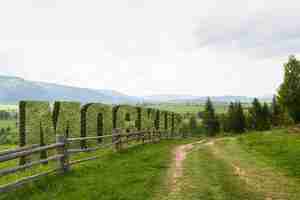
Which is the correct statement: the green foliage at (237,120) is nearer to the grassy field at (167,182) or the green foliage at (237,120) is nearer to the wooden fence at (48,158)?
the wooden fence at (48,158)

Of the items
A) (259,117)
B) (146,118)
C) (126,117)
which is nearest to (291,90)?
(259,117)

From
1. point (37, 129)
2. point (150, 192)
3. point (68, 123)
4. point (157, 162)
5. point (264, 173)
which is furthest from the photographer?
point (68, 123)

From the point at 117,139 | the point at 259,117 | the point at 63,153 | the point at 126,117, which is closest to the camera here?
the point at 63,153

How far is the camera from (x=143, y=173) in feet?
40.7

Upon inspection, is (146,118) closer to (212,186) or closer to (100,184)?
(100,184)

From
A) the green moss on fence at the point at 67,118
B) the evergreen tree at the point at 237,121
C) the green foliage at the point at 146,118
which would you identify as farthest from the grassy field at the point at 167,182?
the evergreen tree at the point at 237,121

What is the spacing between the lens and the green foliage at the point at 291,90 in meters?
56.0

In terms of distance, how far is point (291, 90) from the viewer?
56031mm

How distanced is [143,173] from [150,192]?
3.08 meters

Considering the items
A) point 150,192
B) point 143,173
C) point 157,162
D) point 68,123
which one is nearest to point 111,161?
point 157,162

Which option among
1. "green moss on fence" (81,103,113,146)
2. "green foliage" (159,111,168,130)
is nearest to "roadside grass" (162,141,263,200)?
"green moss on fence" (81,103,113,146)

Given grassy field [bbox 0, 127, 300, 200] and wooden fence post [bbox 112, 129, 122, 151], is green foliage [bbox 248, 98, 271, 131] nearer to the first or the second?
wooden fence post [bbox 112, 129, 122, 151]

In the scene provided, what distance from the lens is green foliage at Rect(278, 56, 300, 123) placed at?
184ft

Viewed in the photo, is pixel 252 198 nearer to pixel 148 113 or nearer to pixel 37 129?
pixel 37 129
